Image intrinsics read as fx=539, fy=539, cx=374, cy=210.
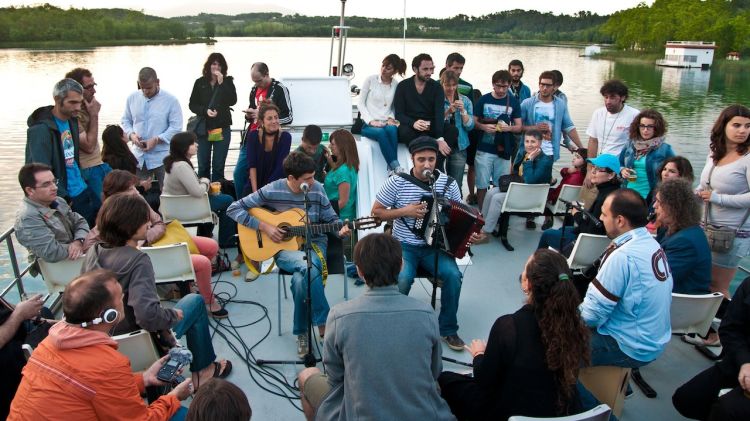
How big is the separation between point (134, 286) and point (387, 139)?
11.5 feet

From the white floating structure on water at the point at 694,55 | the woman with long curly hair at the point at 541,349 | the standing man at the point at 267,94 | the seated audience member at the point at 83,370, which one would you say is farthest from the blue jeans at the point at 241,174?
the white floating structure on water at the point at 694,55

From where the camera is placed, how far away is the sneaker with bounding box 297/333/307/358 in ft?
12.1

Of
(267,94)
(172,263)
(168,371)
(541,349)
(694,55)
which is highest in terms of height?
(694,55)

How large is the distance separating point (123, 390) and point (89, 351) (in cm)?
20

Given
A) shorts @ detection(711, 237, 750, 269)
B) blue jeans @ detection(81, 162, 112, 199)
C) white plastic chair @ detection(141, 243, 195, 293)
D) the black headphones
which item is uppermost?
blue jeans @ detection(81, 162, 112, 199)

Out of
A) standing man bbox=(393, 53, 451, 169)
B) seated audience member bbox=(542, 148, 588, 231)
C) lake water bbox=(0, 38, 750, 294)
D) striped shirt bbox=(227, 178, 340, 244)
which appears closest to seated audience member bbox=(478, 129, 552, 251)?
seated audience member bbox=(542, 148, 588, 231)

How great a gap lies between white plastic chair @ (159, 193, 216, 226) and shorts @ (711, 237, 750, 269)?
4103 mm

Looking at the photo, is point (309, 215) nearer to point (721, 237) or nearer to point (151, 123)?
point (151, 123)

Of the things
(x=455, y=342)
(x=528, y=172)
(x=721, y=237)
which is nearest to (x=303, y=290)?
(x=455, y=342)

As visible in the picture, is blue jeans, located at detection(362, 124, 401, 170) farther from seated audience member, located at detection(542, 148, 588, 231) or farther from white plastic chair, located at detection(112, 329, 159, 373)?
white plastic chair, located at detection(112, 329, 159, 373)

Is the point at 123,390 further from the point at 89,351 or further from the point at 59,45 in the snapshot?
the point at 59,45

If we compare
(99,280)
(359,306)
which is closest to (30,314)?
(99,280)

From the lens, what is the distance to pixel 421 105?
566 centimetres

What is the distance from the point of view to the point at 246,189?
17.5 feet
